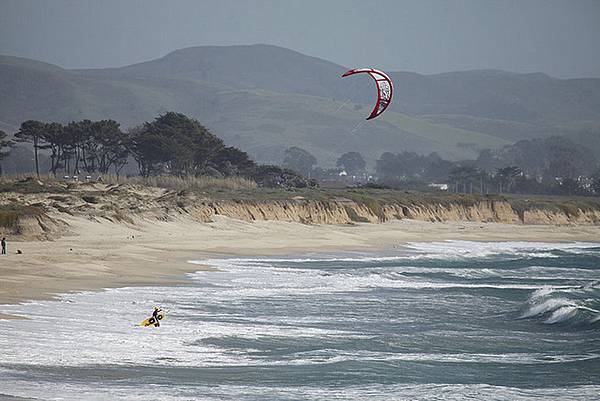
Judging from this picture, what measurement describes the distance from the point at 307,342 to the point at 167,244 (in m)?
18.4

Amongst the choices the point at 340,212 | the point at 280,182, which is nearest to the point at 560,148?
the point at 280,182

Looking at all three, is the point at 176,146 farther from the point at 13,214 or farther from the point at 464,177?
the point at 464,177

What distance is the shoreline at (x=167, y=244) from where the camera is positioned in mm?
23219

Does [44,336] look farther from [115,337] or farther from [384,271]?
[384,271]

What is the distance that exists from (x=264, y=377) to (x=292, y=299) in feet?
29.2

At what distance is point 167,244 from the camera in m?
35.0

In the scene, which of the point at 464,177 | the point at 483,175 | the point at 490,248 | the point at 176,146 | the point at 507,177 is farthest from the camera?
the point at 483,175

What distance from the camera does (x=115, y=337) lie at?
1619cm

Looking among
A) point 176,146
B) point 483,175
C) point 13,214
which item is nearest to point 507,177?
point 483,175

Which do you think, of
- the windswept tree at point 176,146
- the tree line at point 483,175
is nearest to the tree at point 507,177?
the tree line at point 483,175

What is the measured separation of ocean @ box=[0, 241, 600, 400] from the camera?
1335 centimetres

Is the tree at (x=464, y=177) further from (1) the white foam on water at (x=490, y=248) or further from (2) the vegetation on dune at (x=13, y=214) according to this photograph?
(2) the vegetation on dune at (x=13, y=214)

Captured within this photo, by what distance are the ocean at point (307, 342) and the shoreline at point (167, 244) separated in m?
1.19

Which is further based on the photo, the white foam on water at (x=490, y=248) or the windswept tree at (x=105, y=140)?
the windswept tree at (x=105, y=140)
